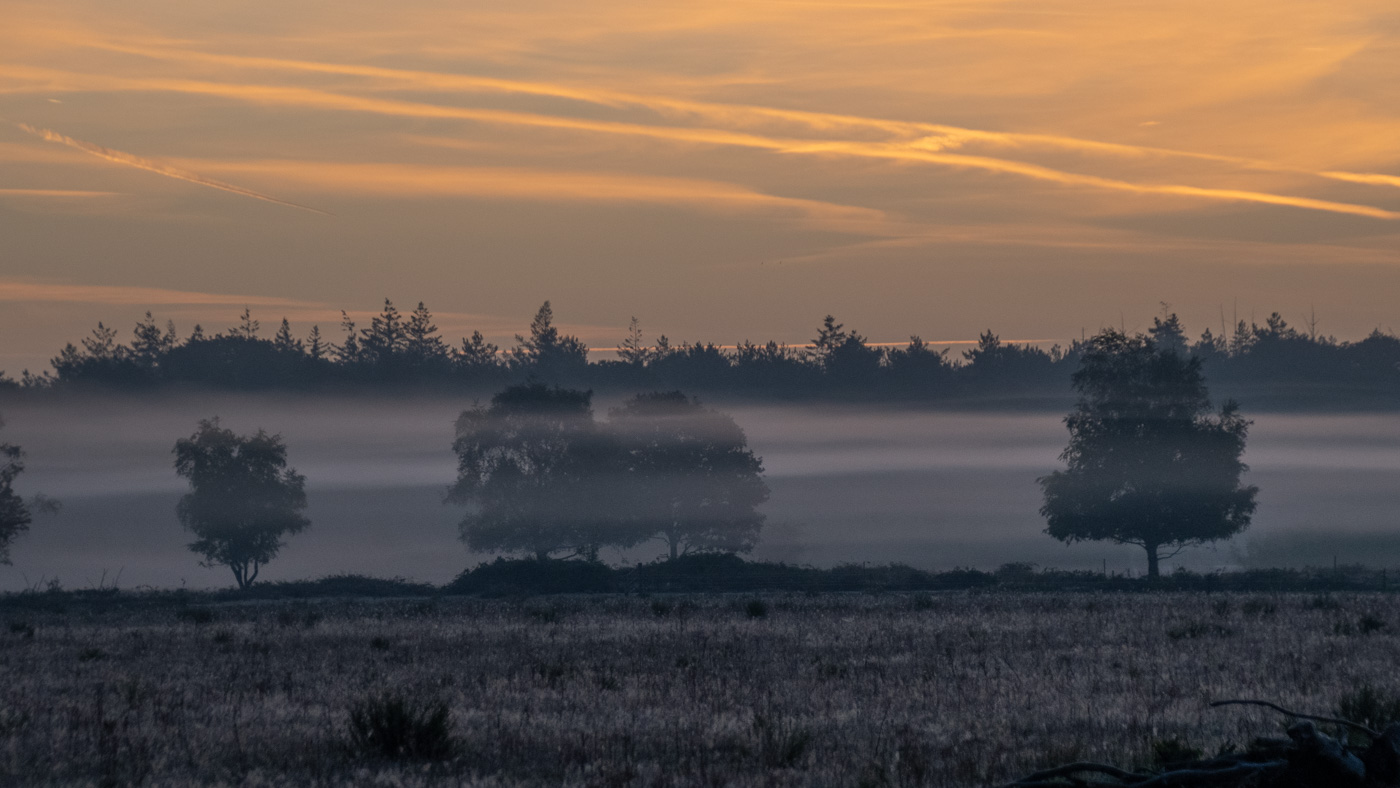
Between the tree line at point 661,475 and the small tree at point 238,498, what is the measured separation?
0.09 meters

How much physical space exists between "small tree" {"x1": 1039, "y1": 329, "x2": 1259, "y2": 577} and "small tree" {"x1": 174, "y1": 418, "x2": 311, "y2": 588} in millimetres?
47024

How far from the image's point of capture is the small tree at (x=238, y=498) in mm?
76375

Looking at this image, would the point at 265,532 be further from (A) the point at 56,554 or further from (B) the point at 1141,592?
(A) the point at 56,554

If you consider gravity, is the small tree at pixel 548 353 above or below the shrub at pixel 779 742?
above

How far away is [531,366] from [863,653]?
134989 mm

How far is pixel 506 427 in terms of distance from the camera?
87188 millimetres

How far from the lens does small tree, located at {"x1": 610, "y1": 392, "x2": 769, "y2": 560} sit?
3484 inches

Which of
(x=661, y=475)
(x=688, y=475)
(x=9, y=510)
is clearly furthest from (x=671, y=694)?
(x=688, y=475)

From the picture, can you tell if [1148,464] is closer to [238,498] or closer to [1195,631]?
[1195,631]

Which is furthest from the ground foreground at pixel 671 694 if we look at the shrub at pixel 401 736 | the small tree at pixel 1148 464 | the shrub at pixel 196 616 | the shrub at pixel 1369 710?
the small tree at pixel 1148 464

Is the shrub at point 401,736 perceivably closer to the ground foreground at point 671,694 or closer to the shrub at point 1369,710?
the ground foreground at point 671,694

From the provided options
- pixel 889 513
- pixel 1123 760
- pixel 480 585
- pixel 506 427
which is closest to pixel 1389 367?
pixel 889 513

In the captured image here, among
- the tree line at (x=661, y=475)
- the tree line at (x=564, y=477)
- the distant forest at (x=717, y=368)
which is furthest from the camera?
the distant forest at (x=717, y=368)

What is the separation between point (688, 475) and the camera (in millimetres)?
89938
